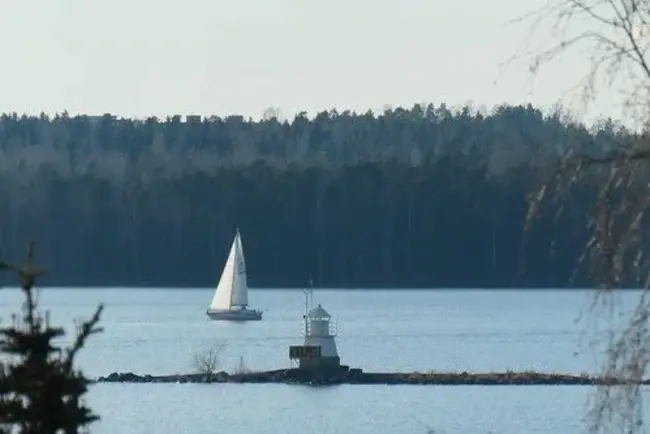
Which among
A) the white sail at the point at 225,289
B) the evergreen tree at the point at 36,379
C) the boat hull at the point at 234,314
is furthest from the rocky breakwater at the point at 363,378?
the evergreen tree at the point at 36,379

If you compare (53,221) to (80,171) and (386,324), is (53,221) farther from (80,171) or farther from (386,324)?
(386,324)

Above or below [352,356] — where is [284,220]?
above

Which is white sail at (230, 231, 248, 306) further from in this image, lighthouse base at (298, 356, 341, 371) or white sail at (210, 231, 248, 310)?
lighthouse base at (298, 356, 341, 371)

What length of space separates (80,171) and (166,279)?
11.4 meters

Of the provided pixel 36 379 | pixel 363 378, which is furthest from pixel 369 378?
pixel 36 379

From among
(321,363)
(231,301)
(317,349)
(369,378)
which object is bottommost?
(369,378)

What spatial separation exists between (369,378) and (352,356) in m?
12.4

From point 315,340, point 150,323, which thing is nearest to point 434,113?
point 150,323

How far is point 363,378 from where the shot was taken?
43188 mm

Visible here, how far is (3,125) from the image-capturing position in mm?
138375

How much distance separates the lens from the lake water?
37.8m

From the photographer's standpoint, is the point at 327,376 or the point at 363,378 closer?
the point at 327,376

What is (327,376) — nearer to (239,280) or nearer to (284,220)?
(239,280)

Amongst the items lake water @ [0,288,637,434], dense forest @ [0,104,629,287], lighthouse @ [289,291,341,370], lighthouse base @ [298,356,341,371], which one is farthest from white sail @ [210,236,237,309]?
lighthouse base @ [298,356,341,371]
